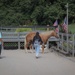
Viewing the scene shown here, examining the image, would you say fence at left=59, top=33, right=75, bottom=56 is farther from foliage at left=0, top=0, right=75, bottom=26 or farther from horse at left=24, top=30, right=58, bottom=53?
foliage at left=0, top=0, right=75, bottom=26

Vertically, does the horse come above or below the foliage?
below

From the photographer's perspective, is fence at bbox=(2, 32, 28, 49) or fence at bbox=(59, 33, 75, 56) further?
fence at bbox=(2, 32, 28, 49)

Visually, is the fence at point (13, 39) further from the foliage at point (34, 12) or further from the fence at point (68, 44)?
the foliage at point (34, 12)

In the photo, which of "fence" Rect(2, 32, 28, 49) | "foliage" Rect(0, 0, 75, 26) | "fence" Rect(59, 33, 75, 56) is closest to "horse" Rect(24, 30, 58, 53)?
"fence" Rect(59, 33, 75, 56)

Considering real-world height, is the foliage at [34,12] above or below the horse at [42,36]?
above

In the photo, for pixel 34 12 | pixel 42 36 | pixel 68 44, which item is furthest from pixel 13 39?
pixel 34 12

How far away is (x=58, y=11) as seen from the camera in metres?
51.2

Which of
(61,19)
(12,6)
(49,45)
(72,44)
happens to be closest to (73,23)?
(61,19)

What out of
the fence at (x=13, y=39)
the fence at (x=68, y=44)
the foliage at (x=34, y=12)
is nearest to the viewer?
the fence at (x=68, y=44)

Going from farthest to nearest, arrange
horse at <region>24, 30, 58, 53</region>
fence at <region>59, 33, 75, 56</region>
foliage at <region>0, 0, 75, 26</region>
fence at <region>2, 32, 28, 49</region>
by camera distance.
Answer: foliage at <region>0, 0, 75, 26</region> < fence at <region>2, 32, 28, 49</region> < horse at <region>24, 30, 58, 53</region> < fence at <region>59, 33, 75, 56</region>

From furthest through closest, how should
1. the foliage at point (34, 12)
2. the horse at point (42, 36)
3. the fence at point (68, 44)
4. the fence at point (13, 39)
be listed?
the foliage at point (34, 12) → the fence at point (13, 39) → the horse at point (42, 36) → the fence at point (68, 44)

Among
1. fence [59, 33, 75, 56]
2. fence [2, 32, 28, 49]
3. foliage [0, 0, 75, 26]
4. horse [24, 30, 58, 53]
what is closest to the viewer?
fence [59, 33, 75, 56]

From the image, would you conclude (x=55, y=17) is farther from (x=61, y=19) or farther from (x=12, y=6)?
(x=12, y=6)

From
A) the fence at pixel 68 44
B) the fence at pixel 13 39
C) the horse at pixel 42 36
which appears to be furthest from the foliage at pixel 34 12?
the fence at pixel 68 44
